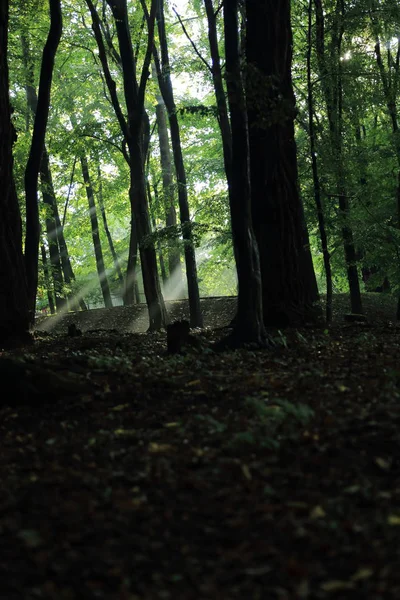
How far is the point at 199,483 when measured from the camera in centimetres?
364

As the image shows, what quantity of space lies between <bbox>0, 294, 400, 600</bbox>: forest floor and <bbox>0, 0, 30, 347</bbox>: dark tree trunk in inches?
166

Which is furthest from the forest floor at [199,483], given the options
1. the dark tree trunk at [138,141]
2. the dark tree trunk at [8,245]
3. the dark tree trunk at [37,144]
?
the dark tree trunk at [138,141]

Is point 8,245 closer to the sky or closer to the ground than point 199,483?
closer to the sky

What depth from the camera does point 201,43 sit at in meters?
24.4

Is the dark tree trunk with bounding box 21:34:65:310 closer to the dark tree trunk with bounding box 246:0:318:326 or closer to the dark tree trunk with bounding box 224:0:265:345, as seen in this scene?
the dark tree trunk with bounding box 246:0:318:326

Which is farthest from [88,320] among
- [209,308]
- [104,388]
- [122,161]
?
[104,388]

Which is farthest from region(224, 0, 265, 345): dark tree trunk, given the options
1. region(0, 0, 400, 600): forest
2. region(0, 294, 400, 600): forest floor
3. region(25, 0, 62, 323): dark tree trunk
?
region(25, 0, 62, 323): dark tree trunk

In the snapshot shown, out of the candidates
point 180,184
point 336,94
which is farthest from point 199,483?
point 180,184

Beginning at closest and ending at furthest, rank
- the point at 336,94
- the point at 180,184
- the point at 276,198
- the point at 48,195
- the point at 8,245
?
the point at 276,198 < the point at 8,245 < the point at 336,94 < the point at 180,184 < the point at 48,195

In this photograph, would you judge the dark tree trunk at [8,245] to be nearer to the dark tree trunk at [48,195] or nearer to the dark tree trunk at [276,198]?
the dark tree trunk at [276,198]

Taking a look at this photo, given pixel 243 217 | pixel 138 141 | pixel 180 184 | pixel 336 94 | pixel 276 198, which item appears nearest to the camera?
pixel 243 217

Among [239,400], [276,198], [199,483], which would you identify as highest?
[276,198]

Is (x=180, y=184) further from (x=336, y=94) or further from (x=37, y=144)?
(x=37, y=144)

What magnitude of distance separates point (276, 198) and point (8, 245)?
4.55 meters
